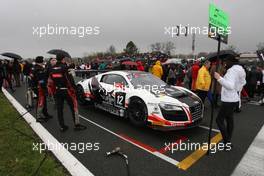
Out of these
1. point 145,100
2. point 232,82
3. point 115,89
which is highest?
point 232,82

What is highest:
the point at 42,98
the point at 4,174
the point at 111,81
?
the point at 111,81

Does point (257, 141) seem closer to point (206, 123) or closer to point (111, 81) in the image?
point (206, 123)

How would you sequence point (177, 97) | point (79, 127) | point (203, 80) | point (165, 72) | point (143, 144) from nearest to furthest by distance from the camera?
point (143, 144)
point (177, 97)
point (79, 127)
point (203, 80)
point (165, 72)

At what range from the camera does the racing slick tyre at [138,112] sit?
16.8ft

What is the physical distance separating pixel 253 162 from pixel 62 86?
4255 mm

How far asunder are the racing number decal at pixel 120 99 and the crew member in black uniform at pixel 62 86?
1072 millimetres

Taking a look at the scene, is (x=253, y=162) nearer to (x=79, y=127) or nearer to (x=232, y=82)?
(x=232, y=82)

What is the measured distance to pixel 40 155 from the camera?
3.99 meters

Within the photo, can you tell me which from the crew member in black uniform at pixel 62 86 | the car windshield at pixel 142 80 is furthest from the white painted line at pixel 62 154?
the car windshield at pixel 142 80

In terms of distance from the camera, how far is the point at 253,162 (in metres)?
3.88

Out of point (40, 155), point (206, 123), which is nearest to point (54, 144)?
point (40, 155)

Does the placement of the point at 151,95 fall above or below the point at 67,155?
above

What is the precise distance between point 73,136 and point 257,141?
4.09 m

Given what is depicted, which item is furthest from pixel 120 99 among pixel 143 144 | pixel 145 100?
pixel 143 144
